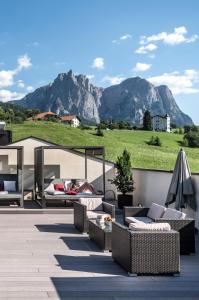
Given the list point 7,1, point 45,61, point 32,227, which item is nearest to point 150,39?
point 45,61

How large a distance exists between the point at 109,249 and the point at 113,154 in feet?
153

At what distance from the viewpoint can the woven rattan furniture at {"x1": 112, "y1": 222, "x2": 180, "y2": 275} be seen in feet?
19.5

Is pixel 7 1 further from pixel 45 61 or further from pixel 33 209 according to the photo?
pixel 45 61

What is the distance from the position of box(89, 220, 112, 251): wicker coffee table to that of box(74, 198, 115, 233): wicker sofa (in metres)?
0.50

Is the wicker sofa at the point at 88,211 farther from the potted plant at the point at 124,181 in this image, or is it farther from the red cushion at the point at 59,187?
the red cushion at the point at 59,187

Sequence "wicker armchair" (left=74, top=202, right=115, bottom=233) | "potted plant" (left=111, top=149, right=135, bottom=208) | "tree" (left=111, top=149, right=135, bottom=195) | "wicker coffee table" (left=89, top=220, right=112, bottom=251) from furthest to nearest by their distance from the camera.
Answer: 1. "tree" (left=111, top=149, right=135, bottom=195)
2. "potted plant" (left=111, top=149, right=135, bottom=208)
3. "wicker armchair" (left=74, top=202, right=115, bottom=233)
4. "wicker coffee table" (left=89, top=220, right=112, bottom=251)

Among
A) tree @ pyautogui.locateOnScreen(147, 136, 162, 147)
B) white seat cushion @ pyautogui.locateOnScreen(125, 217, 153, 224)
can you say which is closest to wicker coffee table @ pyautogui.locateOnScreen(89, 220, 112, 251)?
white seat cushion @ pyautogui.locateOnScreen(125, 217, 153, 224)

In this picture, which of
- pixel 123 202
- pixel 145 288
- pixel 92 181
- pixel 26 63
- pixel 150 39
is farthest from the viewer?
pixel 26 63

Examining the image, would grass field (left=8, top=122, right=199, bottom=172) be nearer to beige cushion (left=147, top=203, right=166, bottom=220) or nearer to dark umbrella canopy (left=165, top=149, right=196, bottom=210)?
dark umbrella canopy (left=165, top=149, right=196, bottom=210)

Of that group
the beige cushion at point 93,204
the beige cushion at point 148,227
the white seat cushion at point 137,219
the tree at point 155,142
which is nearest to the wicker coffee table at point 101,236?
the white seat cushion at point 137,219

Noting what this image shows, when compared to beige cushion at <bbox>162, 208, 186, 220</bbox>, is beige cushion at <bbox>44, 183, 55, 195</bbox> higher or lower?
lower

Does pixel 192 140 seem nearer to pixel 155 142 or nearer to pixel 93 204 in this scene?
pixel 155 142

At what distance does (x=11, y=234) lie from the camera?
30.3 ft

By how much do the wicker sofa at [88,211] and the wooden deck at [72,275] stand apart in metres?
0.46
